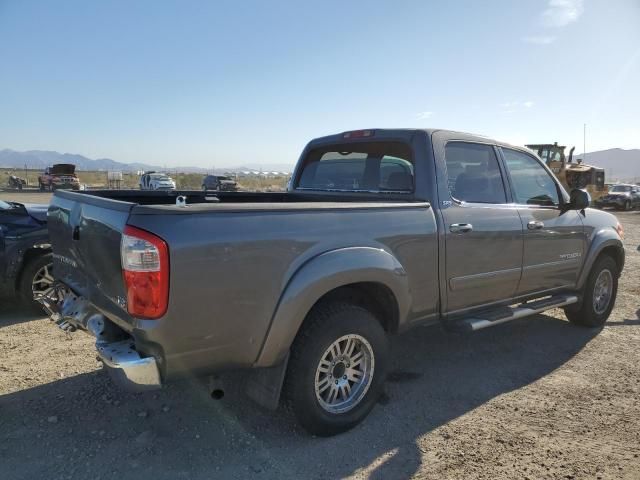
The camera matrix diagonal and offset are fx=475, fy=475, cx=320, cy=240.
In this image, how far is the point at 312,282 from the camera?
269 centimetres

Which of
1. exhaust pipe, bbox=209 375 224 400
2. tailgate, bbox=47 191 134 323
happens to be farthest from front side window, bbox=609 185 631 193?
tailgate, bbox=47 191 134 323

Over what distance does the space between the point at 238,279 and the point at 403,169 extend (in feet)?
6.30

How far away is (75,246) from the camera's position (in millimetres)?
2959

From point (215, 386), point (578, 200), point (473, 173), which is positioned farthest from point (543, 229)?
point (215, 386)

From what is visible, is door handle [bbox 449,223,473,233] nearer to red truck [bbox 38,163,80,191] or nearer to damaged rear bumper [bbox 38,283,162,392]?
damaged rear bumper [bbox 38,283,162,392]

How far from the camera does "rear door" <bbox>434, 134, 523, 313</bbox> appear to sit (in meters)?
3.55

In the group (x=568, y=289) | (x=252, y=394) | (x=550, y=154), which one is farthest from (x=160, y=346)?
(x=550, y=154)

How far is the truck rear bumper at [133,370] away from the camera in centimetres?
231

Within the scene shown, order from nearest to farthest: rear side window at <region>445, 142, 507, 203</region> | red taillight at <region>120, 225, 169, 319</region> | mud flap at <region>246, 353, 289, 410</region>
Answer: red taillight at <region>120, 225, 169, 319</region>, mud flap at <region>246, 353, 289, 410</region>, rear side window at <region>445, 142, 507, 203</region>

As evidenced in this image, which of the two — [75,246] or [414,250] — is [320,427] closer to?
[414,250]

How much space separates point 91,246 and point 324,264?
1.33 m

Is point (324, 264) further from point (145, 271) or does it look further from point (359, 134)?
point (359, 134)

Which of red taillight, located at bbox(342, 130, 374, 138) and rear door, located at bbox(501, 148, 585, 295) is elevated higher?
red taillight, located at bbox(342, 130, 374, 138)

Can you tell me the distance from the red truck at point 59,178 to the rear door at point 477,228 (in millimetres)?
34204
